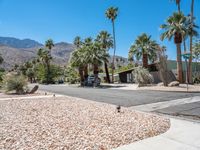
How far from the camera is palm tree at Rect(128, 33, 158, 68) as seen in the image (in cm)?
3941

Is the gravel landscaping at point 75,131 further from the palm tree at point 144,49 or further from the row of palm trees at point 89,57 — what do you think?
the palm tree at point 144,49

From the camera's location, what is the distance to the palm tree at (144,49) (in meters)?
39.4

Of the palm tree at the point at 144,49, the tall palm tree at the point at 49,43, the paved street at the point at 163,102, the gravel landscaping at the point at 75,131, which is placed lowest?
the gravel landscaping at the point at 75,131

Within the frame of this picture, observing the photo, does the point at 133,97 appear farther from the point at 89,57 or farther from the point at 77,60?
the point at 77,60

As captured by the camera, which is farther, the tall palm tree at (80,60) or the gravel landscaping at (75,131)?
the tall palm tree at (80,60)

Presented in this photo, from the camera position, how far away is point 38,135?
5816 millimetres

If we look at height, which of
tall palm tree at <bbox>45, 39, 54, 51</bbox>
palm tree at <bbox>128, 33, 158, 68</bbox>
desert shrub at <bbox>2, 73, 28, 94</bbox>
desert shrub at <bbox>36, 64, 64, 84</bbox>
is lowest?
desert shrub at <bbox>2, 73, 28, 94</bbox>

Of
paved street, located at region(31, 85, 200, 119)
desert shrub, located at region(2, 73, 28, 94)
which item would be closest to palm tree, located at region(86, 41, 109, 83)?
desert shrub, located at region(2, 73, 28, 94)

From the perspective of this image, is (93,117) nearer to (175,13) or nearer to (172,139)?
(172,139)

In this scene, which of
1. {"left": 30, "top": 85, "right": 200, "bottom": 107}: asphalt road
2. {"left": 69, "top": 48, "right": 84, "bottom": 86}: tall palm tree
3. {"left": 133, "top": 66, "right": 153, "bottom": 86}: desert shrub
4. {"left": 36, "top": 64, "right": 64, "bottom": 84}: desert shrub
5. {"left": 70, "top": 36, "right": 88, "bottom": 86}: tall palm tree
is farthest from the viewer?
{"left": 36, "top": 64, "right": 64, "bottom": 84}: desert shrub

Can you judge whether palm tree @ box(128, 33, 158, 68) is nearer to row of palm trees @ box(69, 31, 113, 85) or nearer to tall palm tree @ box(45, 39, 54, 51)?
row of palm trees @ box(69, 31, 113, 85)

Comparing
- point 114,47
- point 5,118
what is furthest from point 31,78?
point 5,118

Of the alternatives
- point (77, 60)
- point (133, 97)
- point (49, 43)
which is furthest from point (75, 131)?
point (49, 43)

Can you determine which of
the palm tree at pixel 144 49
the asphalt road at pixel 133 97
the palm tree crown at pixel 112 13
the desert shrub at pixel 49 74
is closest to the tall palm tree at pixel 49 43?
the desert shrub at pixel 49 74
